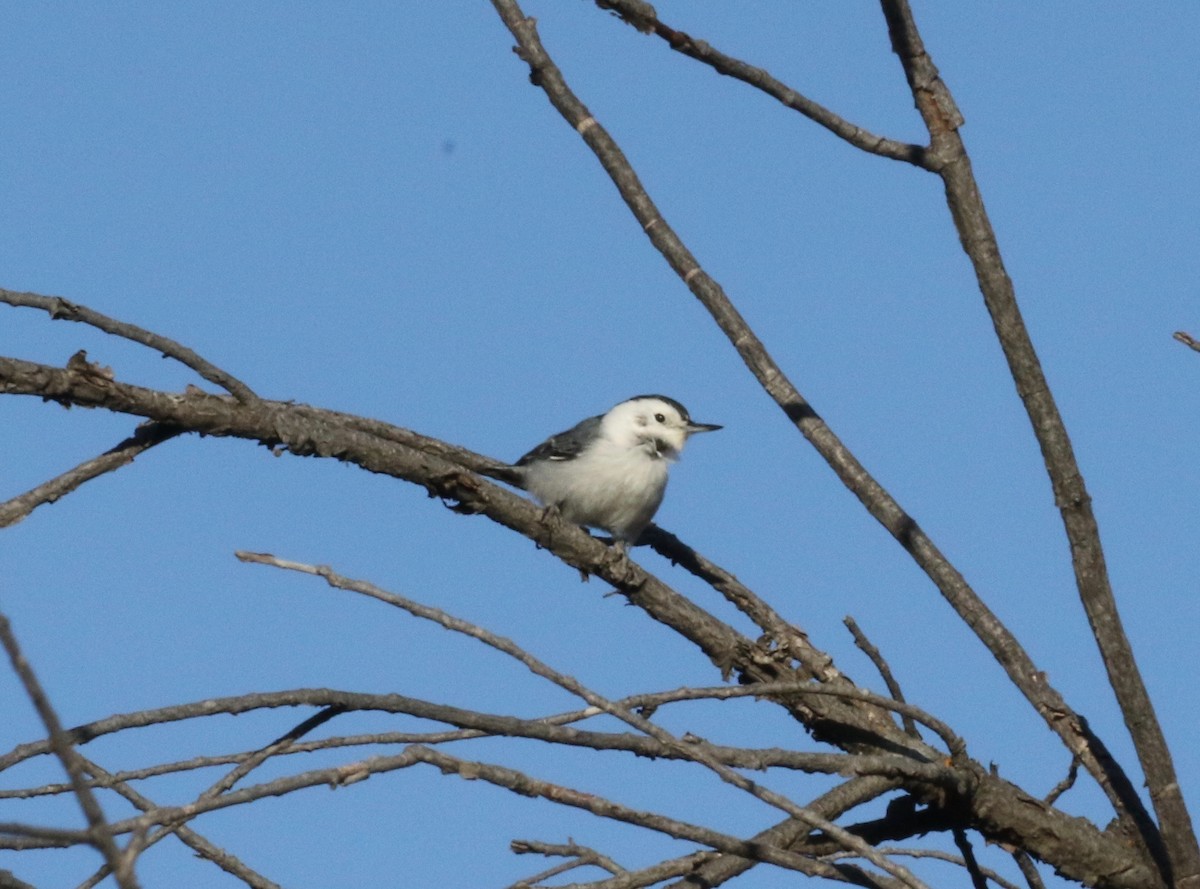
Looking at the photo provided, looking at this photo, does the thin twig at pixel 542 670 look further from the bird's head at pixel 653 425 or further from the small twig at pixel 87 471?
the bird's head at pixel 653 425

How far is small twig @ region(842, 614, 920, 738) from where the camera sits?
3.55m

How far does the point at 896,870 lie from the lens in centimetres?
248

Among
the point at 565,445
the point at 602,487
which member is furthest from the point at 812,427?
the point at 565,445

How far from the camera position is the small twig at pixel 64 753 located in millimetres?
1355

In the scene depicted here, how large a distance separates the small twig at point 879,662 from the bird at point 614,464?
349 centimetres

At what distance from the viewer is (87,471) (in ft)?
11.9

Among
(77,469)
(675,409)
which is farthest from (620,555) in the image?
(675,409)

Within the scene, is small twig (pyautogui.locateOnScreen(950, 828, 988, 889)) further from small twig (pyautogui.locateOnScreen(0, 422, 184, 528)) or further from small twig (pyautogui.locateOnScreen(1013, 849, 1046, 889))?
small twig (pyautogui.locateOnScreen(0, 422, 184, 528))

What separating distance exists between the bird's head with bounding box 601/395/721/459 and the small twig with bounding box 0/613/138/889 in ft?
23.2

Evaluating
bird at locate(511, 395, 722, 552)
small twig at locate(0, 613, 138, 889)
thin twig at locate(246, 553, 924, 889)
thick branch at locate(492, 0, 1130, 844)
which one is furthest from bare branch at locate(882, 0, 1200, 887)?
bird at locate(511, 395, 722, 552)

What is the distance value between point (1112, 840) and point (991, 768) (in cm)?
31

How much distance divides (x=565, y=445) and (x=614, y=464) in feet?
1.22

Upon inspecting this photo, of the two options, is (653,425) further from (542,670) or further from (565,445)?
(542,670)

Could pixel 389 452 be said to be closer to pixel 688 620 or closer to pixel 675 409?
pixel 688 620
